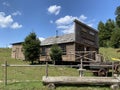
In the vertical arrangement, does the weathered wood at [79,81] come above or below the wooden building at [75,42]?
below

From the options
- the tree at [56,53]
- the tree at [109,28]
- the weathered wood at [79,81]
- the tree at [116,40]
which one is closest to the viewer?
the weathered wood at [79,81]

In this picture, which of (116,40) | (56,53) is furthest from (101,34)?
(56,53)

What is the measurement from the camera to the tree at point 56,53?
28625 mm

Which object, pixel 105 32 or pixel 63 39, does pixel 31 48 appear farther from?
pixel 105 32

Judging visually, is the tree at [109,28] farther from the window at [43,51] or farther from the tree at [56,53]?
the tree at [56,53]

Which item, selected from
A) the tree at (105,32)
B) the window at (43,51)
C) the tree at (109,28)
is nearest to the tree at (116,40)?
the tree at (105,32)

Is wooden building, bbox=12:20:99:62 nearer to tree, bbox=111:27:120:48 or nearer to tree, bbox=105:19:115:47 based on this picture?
tree, bbox=111:27:120:48

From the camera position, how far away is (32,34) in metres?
30.5

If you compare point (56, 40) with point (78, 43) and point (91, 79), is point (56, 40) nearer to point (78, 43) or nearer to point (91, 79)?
point (78, 43)

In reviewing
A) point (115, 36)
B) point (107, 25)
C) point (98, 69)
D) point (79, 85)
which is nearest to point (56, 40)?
point (98, 69)

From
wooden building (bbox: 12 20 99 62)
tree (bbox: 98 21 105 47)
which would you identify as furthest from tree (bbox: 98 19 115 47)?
wooden building (bbox: 12 20 99 62)

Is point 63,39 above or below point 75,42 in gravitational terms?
above

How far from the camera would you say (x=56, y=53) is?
28844mm

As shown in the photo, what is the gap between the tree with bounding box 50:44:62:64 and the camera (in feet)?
93.9
